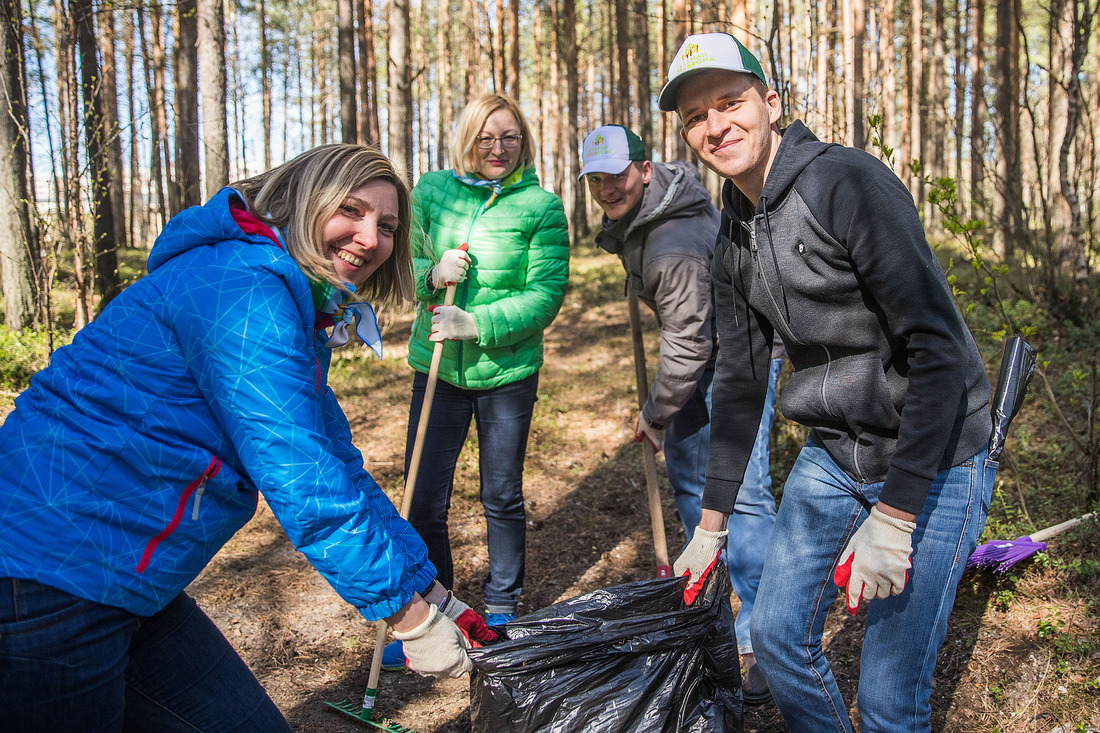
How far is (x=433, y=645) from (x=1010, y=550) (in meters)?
2.69

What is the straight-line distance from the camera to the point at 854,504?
1.98 meters

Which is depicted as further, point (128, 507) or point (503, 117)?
point (503, 117)

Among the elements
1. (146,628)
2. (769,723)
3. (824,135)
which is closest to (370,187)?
(146,628)

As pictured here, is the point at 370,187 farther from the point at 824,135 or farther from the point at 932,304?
the point at 824,135

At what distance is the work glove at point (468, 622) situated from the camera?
196 centimetres

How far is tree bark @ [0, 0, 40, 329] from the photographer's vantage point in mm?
6754

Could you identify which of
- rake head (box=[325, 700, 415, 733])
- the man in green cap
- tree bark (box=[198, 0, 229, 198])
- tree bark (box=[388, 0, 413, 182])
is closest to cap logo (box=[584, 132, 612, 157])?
the man in green cap

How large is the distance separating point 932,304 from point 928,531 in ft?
1.82

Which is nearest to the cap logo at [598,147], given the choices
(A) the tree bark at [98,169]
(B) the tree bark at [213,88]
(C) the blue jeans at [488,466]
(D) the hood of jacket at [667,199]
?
(D) the hood of jacket at [667,199]

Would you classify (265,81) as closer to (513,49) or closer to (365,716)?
(513,49)

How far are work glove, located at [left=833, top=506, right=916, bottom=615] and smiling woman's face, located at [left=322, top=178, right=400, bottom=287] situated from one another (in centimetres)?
132

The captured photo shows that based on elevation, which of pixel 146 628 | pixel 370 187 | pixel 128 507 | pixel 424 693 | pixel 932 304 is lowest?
pixel 424 693

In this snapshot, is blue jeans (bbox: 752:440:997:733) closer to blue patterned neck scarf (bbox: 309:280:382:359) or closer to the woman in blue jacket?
the woman in blue jacket

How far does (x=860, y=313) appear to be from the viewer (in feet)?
6.04
